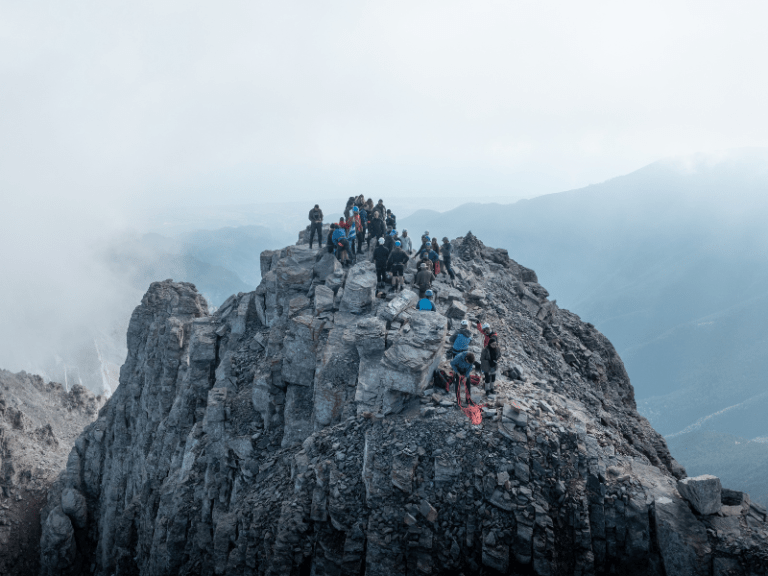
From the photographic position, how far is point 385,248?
23.9 metres

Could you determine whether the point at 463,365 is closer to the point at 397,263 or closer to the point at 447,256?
the point at 397,263

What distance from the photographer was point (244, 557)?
17828 millimetres

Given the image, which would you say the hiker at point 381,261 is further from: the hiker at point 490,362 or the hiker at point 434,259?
the hiker at point 490,362

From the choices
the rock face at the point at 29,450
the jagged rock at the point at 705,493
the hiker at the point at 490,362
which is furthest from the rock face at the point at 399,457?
the rock face at the point at 29,450

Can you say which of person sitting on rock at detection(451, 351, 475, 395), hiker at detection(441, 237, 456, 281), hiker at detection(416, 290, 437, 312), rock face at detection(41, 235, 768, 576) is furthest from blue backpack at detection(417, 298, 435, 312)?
hiker at detection(441, 237, 456, 281)

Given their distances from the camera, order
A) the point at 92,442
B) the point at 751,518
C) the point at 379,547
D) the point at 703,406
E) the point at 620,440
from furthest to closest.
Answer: the point at 703,406 → the point at 92,442 → the point at 620,440 → the point at 379,547 → the point at 751,518

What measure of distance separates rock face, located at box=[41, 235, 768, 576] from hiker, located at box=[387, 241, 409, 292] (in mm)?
1391

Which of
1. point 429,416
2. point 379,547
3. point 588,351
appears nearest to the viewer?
point 379,547

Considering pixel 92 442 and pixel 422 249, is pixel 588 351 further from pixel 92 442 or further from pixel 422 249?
pixel 92 442

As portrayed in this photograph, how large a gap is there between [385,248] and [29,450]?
5953 centimetres

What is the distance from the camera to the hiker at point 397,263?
23375 millimetres

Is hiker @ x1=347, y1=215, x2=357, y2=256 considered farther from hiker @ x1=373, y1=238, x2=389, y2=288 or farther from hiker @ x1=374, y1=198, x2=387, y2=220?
hiker @ x1=373, y1=238, x2=389, y2=288

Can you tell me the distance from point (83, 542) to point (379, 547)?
140ft

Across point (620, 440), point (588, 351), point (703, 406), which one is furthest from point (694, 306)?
point (620, 440)
